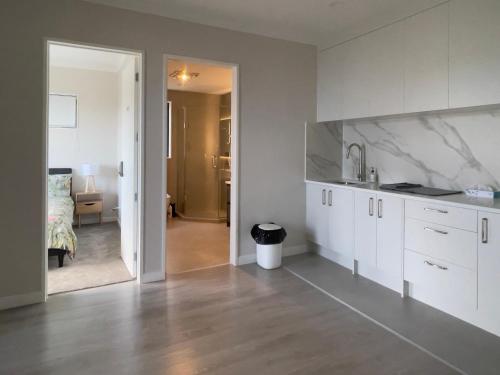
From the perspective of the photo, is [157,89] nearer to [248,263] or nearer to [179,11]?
[179,11]

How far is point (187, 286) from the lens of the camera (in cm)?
331

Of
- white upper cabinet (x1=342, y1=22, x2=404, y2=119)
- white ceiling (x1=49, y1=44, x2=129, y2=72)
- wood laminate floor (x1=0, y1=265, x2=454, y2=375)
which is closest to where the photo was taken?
wood laminate floor (x1=0, y1=265, x2=454, y2=375)

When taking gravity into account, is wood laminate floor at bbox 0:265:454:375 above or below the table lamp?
below

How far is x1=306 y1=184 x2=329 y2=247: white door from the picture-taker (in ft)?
13.1

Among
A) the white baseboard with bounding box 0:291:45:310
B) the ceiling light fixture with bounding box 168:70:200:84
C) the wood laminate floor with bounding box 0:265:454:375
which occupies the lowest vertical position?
the wood laminate floor with bounding box 0:265:454:375

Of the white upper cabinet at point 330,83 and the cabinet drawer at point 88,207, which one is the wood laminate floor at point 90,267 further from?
the white upper cabinet at point 330,83

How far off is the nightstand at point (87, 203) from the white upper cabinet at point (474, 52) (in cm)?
519

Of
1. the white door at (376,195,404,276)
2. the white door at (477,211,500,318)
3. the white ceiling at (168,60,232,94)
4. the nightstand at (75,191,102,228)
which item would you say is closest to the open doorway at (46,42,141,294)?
the nightstand at (75,191,102,228)

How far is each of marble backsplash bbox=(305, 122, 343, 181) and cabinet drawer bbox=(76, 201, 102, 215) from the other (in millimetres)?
3607

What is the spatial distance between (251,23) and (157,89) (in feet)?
3.79

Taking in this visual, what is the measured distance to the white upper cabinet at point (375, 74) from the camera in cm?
328

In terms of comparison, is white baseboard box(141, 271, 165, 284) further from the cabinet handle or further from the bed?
the cabinet handle

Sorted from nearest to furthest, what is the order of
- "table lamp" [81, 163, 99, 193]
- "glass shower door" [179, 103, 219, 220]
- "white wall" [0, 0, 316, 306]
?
1. "white wall" [0, 0, 316, 306]
2. "table lamp" [81, 163, 99, 193]
3. "glass shower door" [179, 103, 219, 220]

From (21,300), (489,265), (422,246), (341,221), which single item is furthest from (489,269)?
(21,300)
